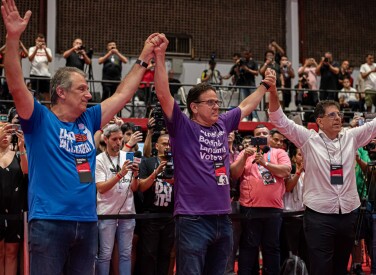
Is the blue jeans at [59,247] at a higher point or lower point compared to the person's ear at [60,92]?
lower

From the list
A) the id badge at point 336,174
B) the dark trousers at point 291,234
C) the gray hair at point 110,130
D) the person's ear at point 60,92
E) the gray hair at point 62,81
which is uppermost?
the gray hair at point 62,81

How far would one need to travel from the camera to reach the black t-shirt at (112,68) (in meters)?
12.5

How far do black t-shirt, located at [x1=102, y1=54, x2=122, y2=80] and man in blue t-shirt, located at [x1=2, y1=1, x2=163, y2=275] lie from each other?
9048mm

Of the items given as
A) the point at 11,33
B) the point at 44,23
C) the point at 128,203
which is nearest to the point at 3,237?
the point at 128,203

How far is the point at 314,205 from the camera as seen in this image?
495cm

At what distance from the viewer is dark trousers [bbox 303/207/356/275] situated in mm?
4844

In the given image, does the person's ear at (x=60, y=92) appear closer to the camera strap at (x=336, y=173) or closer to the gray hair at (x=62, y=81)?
the gray hair at (x=62, y=81)

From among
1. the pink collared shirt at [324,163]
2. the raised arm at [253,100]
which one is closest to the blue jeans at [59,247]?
the raised arm at [253,100]

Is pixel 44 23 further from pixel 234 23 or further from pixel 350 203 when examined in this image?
pixel 350 203

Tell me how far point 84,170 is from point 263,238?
3.26 m

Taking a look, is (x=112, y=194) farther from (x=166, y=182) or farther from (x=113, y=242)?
(x=166, y=182)

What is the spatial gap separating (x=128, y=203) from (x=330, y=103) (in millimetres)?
2236

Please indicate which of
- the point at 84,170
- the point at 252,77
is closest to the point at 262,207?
the point at 84,170

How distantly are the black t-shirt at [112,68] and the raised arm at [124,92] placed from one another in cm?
866
